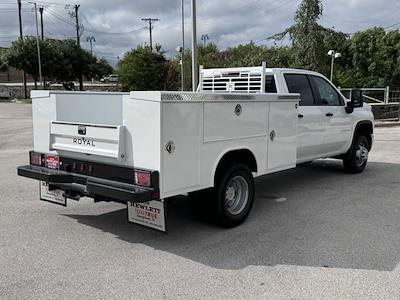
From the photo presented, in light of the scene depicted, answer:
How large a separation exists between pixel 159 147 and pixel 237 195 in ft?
5.76

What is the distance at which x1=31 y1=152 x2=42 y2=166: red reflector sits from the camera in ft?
19.3

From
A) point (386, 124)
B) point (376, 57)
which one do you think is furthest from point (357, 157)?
point (376, 57)

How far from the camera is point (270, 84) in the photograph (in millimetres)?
7305

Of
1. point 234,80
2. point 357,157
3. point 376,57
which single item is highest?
point 376,57

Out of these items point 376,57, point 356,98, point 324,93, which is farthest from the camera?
point 376,57

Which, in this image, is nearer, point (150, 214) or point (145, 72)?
point (150, 214)

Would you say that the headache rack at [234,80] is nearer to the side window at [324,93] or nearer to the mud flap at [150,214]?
the side window at [324,93]

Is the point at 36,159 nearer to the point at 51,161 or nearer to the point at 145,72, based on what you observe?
the point at 51,161

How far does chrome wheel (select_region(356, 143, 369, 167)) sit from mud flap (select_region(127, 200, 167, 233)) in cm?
572

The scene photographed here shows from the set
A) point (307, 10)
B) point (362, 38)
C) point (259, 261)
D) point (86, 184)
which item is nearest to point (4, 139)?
point (86, 184)

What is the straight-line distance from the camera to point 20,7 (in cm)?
5625

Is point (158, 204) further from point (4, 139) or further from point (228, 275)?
point (4, 139)

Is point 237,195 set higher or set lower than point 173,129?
lower

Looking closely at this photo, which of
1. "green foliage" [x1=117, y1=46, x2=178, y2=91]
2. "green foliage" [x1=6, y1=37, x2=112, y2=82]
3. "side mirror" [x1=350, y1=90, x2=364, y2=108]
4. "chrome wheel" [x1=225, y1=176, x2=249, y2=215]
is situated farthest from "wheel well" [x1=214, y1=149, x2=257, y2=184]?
"green foliage" [x1=6, y1=37, x2=112, y2=82]
